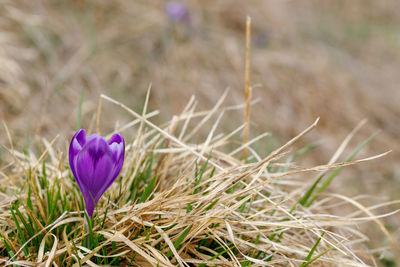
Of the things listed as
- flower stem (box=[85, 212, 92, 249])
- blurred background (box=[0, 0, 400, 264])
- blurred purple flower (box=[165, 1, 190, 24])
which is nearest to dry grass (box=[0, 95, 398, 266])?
flower stem (box=[85, 212, 92, 249])

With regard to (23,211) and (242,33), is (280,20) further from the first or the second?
(23,211)

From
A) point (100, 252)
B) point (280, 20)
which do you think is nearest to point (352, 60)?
point (280, 20)

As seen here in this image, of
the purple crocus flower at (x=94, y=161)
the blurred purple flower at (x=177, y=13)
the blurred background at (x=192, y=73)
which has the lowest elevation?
the blurred background at (x=192, y=73)

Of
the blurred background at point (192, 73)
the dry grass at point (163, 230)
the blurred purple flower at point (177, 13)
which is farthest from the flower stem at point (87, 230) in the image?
the blurred purple flower at point (177, 13)

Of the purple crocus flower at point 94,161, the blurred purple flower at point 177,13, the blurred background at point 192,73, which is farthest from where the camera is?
the blurred purple flower at point 177,13

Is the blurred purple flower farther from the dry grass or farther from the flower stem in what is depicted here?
the flower stem

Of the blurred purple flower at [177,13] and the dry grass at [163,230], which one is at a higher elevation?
the blurred purple flower at [177,13]

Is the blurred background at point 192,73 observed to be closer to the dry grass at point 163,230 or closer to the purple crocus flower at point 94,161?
the dry grass at point 163,230
